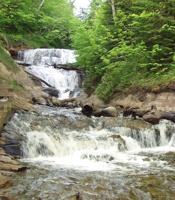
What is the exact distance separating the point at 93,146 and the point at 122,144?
0.97m

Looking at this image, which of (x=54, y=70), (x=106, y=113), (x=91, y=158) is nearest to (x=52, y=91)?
(x=54, y=70)

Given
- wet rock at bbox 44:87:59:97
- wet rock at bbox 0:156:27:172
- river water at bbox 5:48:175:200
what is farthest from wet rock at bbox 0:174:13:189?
wet rock at bbox 44:87:59:97

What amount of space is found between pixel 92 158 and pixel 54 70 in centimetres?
1414

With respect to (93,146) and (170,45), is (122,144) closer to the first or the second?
(93,146)

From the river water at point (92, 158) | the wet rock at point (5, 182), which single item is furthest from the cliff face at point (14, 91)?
the wet rock at point (5, 182)

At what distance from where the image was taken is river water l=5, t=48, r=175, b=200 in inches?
167

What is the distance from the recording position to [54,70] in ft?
65.5

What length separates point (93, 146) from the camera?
7539 mm

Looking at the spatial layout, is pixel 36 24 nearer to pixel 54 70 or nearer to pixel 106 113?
pixel 54 70

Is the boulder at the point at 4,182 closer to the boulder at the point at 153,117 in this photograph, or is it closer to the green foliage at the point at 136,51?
the boulder at the point at 153,117

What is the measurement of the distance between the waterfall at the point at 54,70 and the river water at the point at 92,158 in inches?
337

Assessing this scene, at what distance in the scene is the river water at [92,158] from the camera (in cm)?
424

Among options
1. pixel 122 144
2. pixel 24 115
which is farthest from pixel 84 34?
pixel 122 144

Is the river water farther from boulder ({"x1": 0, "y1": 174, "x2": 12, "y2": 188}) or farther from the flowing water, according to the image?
boulder ({"x1": 0, "y1": 174, "x2": 12, "y2": 188})
